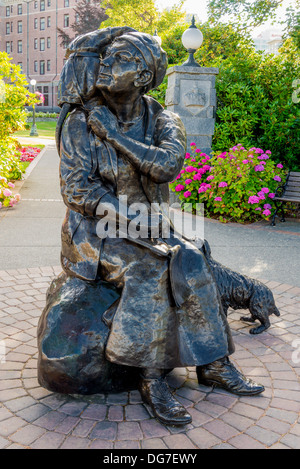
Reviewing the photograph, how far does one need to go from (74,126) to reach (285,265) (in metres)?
3.80

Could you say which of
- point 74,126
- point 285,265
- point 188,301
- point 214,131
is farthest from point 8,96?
point 188,301

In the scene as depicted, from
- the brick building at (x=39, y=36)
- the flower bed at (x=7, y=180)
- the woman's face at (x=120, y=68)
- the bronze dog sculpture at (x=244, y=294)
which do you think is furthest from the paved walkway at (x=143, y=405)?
the brick building at (x=39, y=36)

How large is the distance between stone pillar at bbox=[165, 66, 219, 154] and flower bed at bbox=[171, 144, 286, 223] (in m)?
1.01

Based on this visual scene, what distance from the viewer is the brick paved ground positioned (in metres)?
2.31

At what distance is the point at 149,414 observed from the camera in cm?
254

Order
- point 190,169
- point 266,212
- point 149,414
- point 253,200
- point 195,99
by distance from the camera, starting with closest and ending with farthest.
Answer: point 149,414, point 253,200, point 266,212, point 190,169, point 195,99

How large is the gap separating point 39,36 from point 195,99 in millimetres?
55367

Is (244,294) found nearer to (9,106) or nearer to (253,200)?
(253,200)

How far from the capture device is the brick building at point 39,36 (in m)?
54.6

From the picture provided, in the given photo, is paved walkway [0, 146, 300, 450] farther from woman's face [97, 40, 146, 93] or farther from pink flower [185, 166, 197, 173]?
pink flower [185, 166, 197, 173]

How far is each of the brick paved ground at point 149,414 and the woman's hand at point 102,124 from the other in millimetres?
1612

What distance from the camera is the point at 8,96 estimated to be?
9859mm

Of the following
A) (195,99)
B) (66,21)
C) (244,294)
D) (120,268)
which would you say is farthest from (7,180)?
(66,21)

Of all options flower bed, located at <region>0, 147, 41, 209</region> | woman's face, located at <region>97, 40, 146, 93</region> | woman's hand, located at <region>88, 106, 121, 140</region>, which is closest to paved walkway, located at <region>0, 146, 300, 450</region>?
woman's hand, located at <region>88, 106, 121, 140</region>
